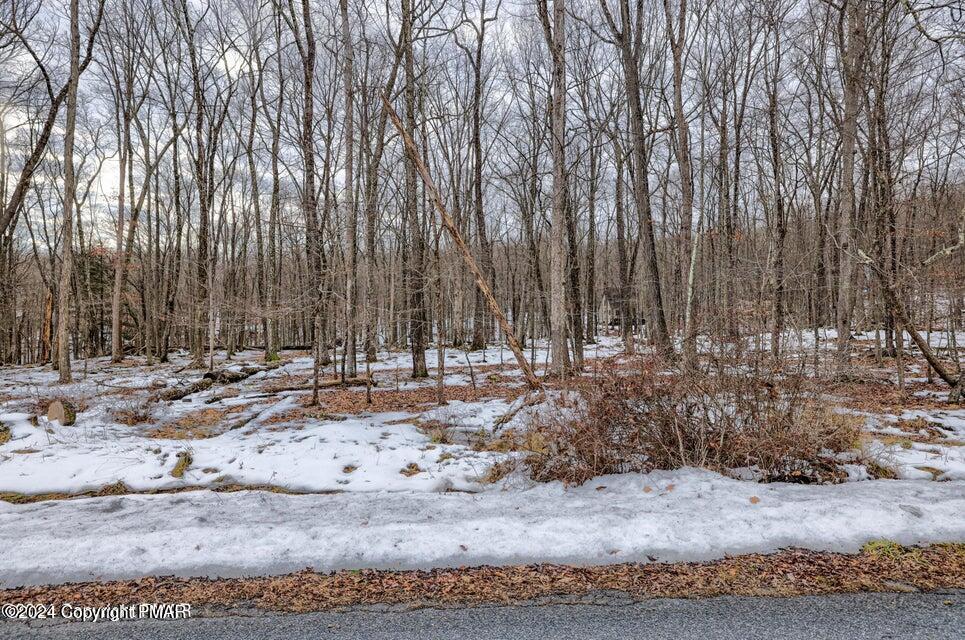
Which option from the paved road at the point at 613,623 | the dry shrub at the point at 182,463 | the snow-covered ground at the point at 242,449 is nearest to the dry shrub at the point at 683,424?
the snow-covered ground at the point at 242,449

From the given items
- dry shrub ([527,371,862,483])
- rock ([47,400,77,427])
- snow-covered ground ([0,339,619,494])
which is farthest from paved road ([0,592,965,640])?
rock ([47,400,77,427])

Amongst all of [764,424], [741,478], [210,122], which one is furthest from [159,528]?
[210,122]

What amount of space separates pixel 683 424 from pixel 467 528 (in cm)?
260

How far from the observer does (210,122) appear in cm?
1656

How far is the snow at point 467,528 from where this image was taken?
3316 millimetres

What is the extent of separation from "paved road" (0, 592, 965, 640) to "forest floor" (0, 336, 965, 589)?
0.57 metres

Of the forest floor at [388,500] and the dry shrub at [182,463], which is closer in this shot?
the forest floor at [388,500]

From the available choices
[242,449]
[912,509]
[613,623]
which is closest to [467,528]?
[613,623]

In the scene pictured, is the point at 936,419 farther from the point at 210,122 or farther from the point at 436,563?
the point at 210,122

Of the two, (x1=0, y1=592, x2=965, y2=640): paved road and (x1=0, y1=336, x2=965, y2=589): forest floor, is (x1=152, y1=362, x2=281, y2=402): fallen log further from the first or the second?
(x1=0, y1=592, x2=965, y2=640): paved road

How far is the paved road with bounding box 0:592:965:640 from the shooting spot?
2424 mm

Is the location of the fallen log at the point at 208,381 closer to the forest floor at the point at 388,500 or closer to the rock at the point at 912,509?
the forest floor at the point at 388,500

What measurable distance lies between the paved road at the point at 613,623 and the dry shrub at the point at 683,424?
2.07 metres

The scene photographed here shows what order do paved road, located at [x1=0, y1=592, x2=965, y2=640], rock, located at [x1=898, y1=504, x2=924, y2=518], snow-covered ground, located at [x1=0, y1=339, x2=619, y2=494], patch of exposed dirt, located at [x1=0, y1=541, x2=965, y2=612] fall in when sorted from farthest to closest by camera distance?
1. snow-covered ground, located at [x1=0, y1=339, x2=619, y2=494]
2. rock, located at [x1=898, y1=504, x2=924, y2=518]
3. patch of exposed dirt, located at [x1=0, y1=541, x2=965, y2=612]
4. paved road, located at [x1=0, y1=592, x2=965, y2=640]
